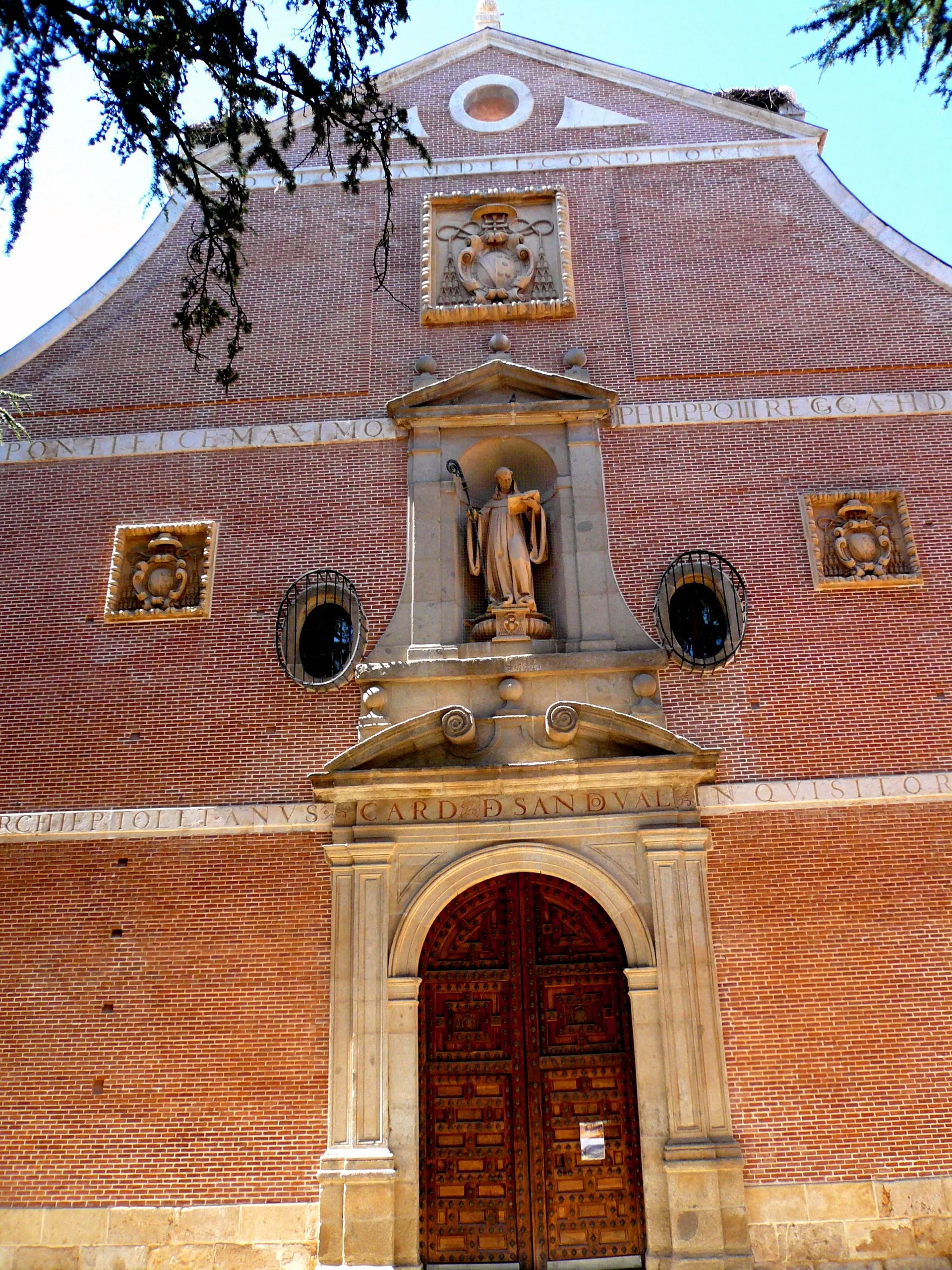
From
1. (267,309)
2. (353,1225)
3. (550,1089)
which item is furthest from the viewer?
(267,309)

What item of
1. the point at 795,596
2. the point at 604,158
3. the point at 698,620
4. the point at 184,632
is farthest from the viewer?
the point at 604,158

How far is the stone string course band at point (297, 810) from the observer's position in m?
10.3

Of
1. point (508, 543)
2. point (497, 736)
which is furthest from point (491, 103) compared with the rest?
point (497, 736)

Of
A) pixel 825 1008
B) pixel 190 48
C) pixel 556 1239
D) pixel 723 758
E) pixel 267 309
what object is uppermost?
pixel 267 309

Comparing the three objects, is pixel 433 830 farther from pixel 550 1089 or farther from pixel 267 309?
pixel 267 309

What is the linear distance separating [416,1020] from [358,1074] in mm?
650

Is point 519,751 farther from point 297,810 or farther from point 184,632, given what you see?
point 184,632

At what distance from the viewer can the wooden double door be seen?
932 centimetres

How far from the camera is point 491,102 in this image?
14117 mm

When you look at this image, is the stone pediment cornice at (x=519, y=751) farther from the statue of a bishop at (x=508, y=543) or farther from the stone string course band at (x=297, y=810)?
the statue of a bishop at (x=508, y=543)

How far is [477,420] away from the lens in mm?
11805

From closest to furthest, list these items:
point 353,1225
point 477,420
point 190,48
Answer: point 190,48
point 353,1225
point 477,420

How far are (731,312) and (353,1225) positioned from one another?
9792 millimetres

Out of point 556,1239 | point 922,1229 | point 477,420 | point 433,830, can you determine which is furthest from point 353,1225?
point 477,420
